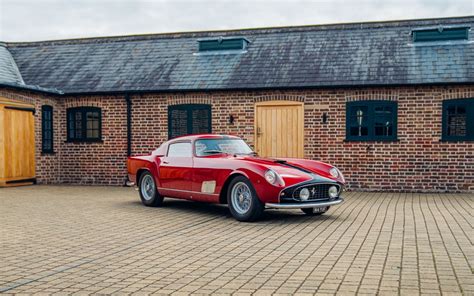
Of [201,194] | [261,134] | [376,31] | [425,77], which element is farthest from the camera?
[376,31]

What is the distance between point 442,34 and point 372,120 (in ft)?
11.5

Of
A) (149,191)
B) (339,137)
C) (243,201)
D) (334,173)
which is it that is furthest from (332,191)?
(339,137)

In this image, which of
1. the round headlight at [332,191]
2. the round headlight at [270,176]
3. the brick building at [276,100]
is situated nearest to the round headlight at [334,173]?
the round headlight at [332,191]

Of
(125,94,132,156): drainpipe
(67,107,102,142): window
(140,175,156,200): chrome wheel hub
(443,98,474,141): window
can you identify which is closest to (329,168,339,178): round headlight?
(140,175,156,200): chrome wheel hub

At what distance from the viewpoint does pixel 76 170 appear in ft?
53.4

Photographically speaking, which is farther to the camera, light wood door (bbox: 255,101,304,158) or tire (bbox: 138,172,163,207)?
light wood door (bbox: 255,101,304,158)

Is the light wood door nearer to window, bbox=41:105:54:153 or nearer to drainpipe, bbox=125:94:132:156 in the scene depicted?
drainpipe, bbox=125:94:132:156

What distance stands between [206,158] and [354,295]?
5.12 meters

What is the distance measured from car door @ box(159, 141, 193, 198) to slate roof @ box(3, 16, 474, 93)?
536 cm

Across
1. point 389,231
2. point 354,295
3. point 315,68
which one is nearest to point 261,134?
point 315,68

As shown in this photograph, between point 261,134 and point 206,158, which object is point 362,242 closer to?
point 206,158

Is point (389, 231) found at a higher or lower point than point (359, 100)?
lower

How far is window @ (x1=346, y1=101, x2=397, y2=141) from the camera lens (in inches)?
542

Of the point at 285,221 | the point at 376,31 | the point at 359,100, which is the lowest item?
the point at 285,221
